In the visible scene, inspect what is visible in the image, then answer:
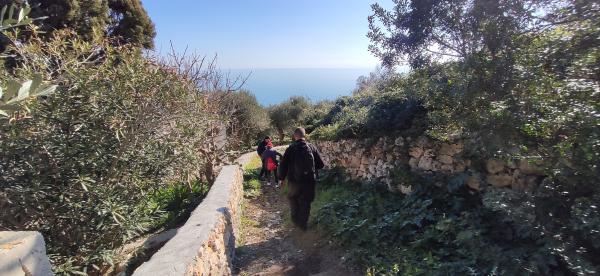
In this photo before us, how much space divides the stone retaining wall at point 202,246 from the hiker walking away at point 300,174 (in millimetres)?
1138

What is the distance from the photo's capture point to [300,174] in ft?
20.6

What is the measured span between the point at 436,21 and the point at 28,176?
4523 millimetres

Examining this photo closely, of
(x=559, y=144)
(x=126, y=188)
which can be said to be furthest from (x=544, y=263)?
(x=126, y=188)

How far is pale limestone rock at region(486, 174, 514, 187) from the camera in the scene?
4883 mm

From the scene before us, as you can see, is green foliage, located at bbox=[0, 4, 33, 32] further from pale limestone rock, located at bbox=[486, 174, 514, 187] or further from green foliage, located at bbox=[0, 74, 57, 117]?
pale limestone rock, located at bbox=[486, 174, 514, 187]

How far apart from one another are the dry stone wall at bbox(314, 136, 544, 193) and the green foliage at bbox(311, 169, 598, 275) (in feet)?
0.92

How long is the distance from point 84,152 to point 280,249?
11.0 feet

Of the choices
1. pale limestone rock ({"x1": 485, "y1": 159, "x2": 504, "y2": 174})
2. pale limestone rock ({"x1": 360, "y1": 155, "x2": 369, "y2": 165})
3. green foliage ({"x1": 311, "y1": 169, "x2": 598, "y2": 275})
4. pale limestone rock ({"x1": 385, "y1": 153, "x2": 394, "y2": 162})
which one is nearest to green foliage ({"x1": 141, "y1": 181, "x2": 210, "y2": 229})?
green foliage ({"x1": 311, "y1": 169, "x2": 598, "y2": 275})

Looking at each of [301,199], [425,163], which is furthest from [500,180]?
[301,199]

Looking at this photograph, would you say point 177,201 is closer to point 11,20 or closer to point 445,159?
point 445,159

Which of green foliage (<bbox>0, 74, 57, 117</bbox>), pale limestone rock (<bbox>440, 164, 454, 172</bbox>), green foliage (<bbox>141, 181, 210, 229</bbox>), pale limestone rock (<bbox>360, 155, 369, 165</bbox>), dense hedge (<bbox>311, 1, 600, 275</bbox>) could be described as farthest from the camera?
pale limestone rock (<bbox>360, 155, 369, 165</bbox>)

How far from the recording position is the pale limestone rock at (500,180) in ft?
16.0

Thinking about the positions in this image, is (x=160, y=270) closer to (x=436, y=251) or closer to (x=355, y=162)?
(x=436, y=251)

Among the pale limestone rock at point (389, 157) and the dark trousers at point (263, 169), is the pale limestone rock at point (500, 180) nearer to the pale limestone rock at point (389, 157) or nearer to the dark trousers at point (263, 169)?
the pale limestone rock at point (389, 157)
